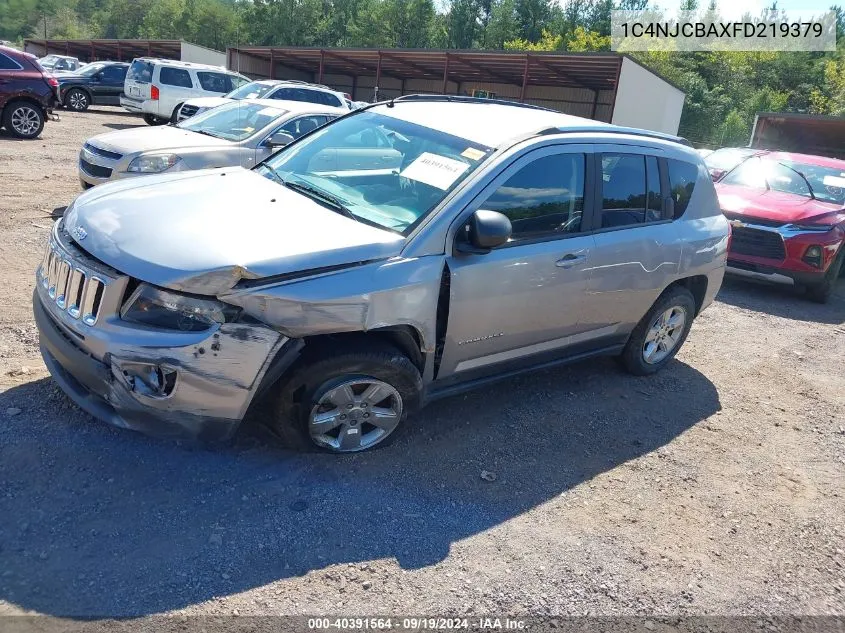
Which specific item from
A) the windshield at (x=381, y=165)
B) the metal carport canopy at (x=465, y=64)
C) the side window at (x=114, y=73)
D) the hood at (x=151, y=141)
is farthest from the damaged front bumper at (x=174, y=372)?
the side window at (x=114, y=73)

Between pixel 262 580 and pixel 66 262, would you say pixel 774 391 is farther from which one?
pixel 66 262

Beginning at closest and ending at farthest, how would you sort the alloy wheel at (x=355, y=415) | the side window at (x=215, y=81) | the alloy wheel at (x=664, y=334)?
the alloy wheel at (x=355, y=415), the alloy wheel at (x=664, y=334), the side window at (x=215, y=81)

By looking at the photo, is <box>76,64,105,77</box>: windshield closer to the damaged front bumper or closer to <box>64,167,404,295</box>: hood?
<box>64,167,404,295</box>: hood

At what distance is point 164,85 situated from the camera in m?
19.3

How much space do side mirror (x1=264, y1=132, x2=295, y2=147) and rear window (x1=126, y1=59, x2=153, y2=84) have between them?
13.2 meters

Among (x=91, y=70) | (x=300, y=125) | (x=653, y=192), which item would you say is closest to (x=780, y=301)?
(x=653, y=192)

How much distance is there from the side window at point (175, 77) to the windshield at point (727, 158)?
49.1 feet

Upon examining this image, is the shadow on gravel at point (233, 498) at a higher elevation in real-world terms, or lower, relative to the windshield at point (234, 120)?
lower

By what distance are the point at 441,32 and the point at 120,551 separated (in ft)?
243

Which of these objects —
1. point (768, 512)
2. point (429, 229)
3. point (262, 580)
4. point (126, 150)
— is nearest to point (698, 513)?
point (768, 512)

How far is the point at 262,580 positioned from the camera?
277cm

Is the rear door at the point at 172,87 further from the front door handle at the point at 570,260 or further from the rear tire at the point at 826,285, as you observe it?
the front door handle at the point at 570,260

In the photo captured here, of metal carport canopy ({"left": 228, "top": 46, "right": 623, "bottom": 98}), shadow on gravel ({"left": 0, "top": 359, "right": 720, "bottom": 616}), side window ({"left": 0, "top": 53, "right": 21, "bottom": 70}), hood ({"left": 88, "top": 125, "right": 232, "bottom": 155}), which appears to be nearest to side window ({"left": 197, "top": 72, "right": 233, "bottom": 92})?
side window ({"left": 0, "top": 53, "right": 21, "bottom": 70})

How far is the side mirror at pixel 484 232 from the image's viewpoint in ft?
11.5
